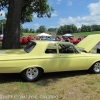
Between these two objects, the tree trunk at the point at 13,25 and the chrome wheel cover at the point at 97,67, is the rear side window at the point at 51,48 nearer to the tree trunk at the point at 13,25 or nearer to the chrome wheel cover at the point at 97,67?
the chrome wheel cover at the point at 97,67

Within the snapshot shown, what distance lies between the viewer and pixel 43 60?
212 inches

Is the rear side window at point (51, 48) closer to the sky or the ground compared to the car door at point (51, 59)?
closer to the sky

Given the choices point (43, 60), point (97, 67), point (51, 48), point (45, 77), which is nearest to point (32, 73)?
point (43, 60)

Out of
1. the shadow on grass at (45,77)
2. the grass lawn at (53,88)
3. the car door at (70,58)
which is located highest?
the car door at (70,58)

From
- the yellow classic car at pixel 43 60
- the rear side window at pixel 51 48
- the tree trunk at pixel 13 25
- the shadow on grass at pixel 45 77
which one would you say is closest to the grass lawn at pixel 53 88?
the shadow on grass at pixel 45 77

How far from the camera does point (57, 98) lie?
424 centimetres

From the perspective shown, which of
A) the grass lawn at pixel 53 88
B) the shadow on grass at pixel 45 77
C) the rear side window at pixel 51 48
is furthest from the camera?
the rear side window at pixel 51 48

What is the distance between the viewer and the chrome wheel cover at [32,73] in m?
5.31

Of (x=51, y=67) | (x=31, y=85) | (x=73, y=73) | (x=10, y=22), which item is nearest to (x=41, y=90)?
(x=31, y=85)

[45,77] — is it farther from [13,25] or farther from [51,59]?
[13,25]

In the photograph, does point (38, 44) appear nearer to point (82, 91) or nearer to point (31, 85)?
point (31, 85)

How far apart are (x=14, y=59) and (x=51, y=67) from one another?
4.24 ft

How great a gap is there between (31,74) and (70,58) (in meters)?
1.51

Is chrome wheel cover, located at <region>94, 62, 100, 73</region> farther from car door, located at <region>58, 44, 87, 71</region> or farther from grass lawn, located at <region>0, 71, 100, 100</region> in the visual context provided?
car door, located at <region>58, 44, 87, 71</region>
